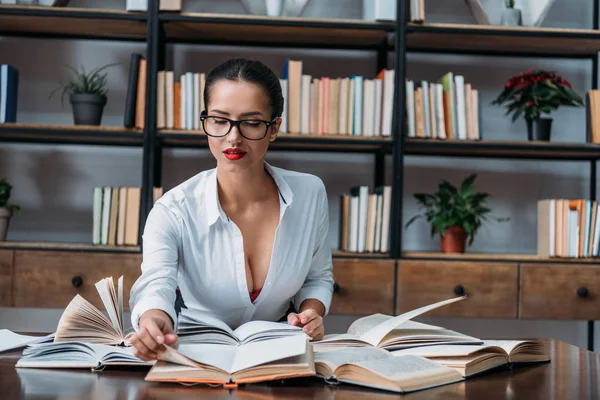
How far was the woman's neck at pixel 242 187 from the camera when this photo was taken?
1.63 meters

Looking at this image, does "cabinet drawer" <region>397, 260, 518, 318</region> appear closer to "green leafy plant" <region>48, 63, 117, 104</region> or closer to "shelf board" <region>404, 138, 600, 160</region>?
"shelf board" <region>404, 138, 600, 160</region>

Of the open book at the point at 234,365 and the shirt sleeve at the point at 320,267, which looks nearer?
the open book at the point at 234,365

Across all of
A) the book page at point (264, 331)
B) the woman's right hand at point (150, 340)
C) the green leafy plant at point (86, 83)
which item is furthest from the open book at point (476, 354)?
the green leafy plant at point (86, 83)

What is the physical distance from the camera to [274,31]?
2732 millimetres

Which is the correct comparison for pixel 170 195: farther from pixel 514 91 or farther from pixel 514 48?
pixel 514 48

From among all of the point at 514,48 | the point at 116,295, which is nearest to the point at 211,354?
the point at 116,295

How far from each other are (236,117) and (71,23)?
154cm

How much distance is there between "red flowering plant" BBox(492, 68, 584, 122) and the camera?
269 cm

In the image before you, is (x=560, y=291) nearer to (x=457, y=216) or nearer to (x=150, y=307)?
(x=457, y=216)

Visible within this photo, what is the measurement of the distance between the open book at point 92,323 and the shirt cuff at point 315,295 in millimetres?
531

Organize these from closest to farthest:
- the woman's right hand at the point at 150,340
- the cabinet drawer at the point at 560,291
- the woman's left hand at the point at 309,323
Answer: the woman's right hand at the point at 150,340 < the woman's left hand at the point at 309,323 < the cabinet drawer at the point at 560,291

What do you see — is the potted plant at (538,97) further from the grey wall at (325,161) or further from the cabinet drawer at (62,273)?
the cabinet drawer at (62,273)

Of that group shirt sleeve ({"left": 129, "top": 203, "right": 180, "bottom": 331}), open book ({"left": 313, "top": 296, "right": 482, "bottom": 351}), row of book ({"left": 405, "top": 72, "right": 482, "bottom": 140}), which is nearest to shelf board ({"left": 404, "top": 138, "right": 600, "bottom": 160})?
row of book ({"left": 405, "top": 72, "right": 482, "bottom": 140})

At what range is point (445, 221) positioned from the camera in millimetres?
2688
